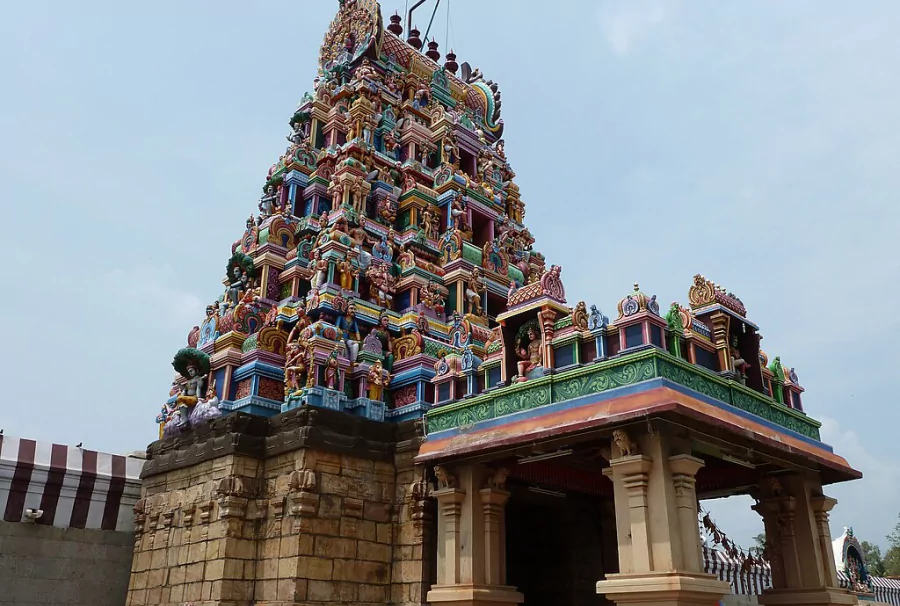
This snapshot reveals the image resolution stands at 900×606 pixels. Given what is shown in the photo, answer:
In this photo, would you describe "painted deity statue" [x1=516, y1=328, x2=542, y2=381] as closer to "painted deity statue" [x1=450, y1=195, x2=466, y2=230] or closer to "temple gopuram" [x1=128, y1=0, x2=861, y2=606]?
"temple gopuram" [x1=128, y1=0, x2=861, y2=606]

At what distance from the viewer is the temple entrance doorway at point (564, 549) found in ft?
50.5

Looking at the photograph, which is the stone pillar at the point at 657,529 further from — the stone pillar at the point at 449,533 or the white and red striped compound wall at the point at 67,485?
the white and red striped compound wall at the point at 67,485

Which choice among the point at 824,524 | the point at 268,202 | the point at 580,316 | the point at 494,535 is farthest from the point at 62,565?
the point at 824,524

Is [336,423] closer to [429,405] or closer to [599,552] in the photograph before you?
[429,405]

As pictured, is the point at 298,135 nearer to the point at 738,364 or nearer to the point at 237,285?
the point at 237,285

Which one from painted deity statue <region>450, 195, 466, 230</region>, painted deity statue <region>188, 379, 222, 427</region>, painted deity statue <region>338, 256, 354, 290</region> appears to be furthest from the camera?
painted deity statue <region>450, 195, 466, 230</region>

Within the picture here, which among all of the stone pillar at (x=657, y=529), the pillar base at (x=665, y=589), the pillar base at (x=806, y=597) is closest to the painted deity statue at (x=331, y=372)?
the stone pillar at (x=657, y=529)

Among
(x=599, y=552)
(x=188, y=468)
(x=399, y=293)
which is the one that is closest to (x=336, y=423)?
(x=188, y=468)

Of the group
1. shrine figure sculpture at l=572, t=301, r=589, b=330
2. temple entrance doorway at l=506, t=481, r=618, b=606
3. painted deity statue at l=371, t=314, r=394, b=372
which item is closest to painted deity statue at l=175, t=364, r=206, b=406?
painted deity statue at l=371, t=314, r=394, b=372

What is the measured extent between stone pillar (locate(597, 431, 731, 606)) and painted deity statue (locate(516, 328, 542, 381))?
241 centimetres

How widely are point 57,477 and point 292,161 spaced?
9.88 m

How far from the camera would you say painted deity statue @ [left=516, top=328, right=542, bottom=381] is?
41.5 feet

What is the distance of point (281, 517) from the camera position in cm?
1302

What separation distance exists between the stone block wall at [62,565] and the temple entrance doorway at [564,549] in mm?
9444
